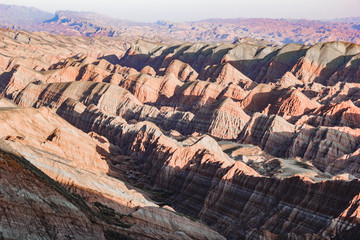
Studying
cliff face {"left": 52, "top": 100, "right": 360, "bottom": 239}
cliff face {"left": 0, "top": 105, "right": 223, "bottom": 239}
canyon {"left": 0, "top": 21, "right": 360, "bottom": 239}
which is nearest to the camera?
cliff face {"left": 0, "top": 105, "right": 223, "bottom": 239}

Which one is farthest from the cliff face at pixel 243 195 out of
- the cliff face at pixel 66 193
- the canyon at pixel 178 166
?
the cliff face at pixel 66 193

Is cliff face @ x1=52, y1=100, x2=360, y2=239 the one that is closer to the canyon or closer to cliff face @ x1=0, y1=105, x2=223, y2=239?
the canyon

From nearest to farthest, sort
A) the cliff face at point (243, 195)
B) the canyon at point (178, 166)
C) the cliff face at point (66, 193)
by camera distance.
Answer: the cliff face at point (66, 193) < the canyon at point (178, 166) < the cliff face at point (243, 195)

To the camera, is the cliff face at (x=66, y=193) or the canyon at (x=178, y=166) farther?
the canyon at (x=178, y=166)

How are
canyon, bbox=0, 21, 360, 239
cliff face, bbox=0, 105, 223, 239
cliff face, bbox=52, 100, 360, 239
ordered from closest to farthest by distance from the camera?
cliff face, bbox=0, 105, 223, 239
canyon, bbox=0, 21, 360, 239
cliff face, bbox=52, 100, 360, 239

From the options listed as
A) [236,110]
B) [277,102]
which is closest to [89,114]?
[236,110]

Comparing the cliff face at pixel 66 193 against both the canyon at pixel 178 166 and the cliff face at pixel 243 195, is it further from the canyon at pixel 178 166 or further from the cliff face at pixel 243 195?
the cliff face at pixel 243 195

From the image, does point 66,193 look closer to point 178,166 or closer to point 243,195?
point 243,195

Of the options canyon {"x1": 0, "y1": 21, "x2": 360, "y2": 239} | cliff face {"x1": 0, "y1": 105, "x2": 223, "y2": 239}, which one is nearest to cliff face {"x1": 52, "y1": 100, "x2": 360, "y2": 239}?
canyon {"x1": 0, "y1": 21, "x2": 360, "y2": 239}

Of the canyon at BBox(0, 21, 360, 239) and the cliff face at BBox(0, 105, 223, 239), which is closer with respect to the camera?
the cliff face at BBox(0, 105, 223, 239)
